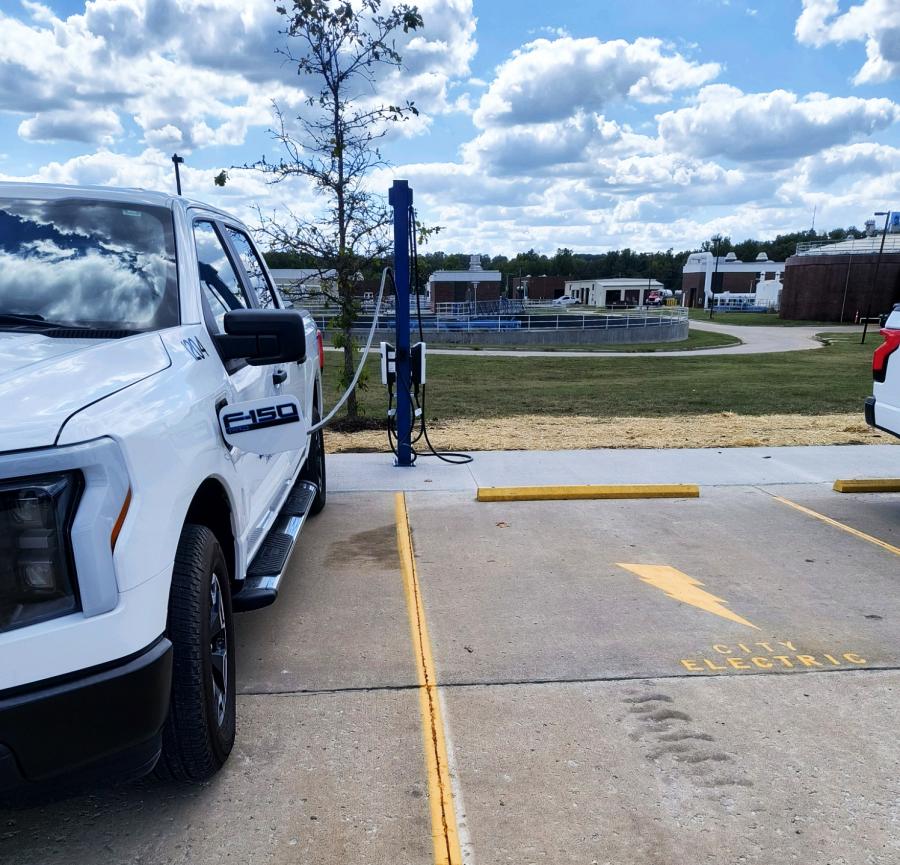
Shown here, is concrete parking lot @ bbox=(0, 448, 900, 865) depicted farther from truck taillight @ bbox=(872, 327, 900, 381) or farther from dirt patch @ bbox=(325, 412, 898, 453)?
dirt patch @ bbox=(325, 412, 898, 453)

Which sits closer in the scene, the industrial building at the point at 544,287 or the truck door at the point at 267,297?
the truck door at the point at 267,297

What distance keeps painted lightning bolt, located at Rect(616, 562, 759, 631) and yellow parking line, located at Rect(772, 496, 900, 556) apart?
169cm

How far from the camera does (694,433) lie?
Result: 10133 mm

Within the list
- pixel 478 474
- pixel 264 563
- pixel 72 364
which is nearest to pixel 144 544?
pixel 72 364

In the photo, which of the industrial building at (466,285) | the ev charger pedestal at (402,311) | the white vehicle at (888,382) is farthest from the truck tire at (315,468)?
the industrial building at (466,285)

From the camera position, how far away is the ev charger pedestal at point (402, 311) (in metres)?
6.97

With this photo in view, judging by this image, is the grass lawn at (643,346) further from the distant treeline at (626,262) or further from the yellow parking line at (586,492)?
the distant treeline at (626,262)

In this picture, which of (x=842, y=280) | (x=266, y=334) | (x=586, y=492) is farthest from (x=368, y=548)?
(x=842, y=280)

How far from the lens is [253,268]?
4.89 m

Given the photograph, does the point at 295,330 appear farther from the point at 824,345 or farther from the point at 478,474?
the point at 824,345

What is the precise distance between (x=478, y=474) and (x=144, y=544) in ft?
17.5

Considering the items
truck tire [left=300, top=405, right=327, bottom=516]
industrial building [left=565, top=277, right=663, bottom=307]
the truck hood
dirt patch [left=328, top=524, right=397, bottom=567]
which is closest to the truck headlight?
the truck hood

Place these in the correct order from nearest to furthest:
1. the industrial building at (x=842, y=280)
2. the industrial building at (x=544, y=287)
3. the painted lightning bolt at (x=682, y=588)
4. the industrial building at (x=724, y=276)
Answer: the painted lightning bolt at (x=682, y=588)
the industrial building at (x=842, y=280)
the industrial building at (x=724, y=276)
the industrial building at (x=544, y=287)

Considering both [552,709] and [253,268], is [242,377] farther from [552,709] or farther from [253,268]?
[552,709]
